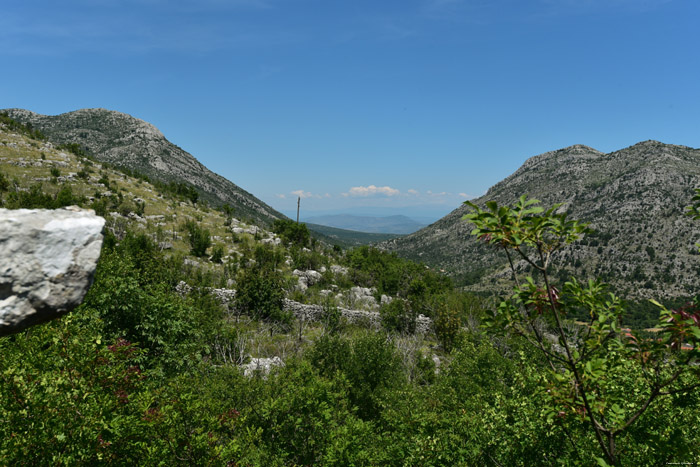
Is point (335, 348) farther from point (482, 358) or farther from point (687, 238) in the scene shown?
point (687, 238)

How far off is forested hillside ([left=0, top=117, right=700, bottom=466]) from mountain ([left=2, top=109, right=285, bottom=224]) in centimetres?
6707

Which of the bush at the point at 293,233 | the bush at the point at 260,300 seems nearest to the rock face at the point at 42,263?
the bush at the point at 260,300

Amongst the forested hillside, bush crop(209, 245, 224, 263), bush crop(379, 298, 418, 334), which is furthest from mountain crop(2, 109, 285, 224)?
bush crop(379, 298, 418, 334)

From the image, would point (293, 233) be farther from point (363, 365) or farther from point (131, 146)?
point (131, 146)

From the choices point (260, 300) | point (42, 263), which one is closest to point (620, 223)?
point (260, 300)

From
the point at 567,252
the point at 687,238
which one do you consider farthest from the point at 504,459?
the point at 567,252

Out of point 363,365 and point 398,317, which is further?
point 398,317

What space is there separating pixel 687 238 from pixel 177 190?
111953mm

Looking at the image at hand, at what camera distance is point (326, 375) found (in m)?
17.9

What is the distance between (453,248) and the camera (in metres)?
126

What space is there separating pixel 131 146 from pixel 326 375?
120631 millimetres

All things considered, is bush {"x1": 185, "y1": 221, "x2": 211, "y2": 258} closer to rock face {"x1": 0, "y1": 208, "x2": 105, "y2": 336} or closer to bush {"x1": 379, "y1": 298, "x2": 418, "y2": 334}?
bush {"x1": 379, "y1": 298, "x2": 418, "y2": 334}

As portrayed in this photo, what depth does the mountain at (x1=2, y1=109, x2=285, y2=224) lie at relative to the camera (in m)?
102

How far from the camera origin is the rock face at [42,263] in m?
2.50
